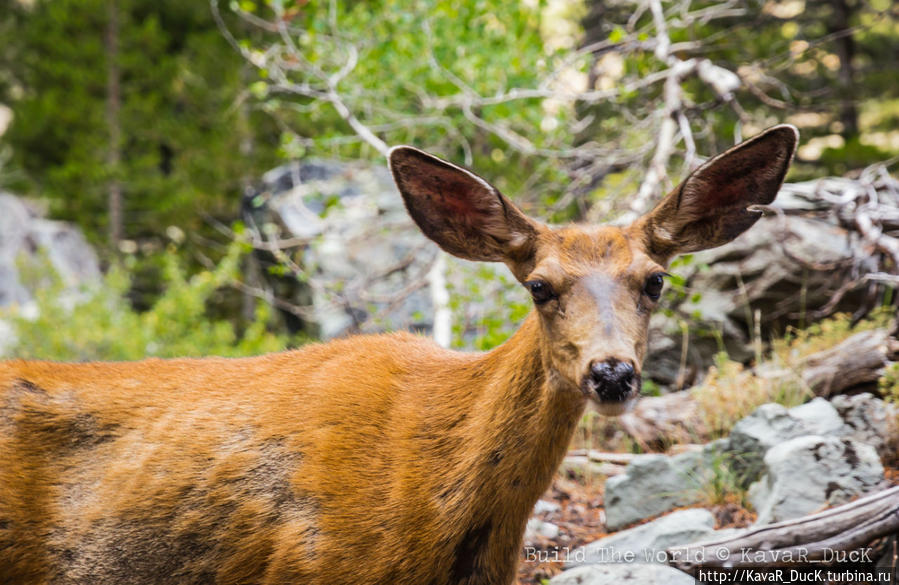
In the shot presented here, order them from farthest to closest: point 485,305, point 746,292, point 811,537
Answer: point 485,305
point 746,292
point 811,537

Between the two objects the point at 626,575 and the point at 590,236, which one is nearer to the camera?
the point at 590,236

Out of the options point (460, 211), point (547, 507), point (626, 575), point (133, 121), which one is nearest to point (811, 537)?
point (626, 575)

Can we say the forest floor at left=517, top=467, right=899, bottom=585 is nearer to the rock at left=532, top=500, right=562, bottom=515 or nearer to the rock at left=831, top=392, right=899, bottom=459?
Answer: the rock at left=532, top=500, right=562, bottom=515

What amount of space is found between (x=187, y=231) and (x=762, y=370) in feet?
51.6

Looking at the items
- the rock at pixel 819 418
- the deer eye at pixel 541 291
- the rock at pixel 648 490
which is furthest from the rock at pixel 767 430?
the deer eye at pixel 541 291

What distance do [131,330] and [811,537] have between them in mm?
9784

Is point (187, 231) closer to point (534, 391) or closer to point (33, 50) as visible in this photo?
point (33, 50)

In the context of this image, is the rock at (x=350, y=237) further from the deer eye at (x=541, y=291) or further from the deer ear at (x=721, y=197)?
the deer eye at (x=541, y=291)

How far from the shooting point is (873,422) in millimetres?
4941

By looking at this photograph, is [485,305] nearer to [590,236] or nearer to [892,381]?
[892,381]

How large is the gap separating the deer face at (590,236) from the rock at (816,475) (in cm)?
150

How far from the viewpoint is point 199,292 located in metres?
12.0

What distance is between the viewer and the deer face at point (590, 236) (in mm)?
2941

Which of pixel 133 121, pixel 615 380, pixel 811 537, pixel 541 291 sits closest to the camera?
pixel 615 380
